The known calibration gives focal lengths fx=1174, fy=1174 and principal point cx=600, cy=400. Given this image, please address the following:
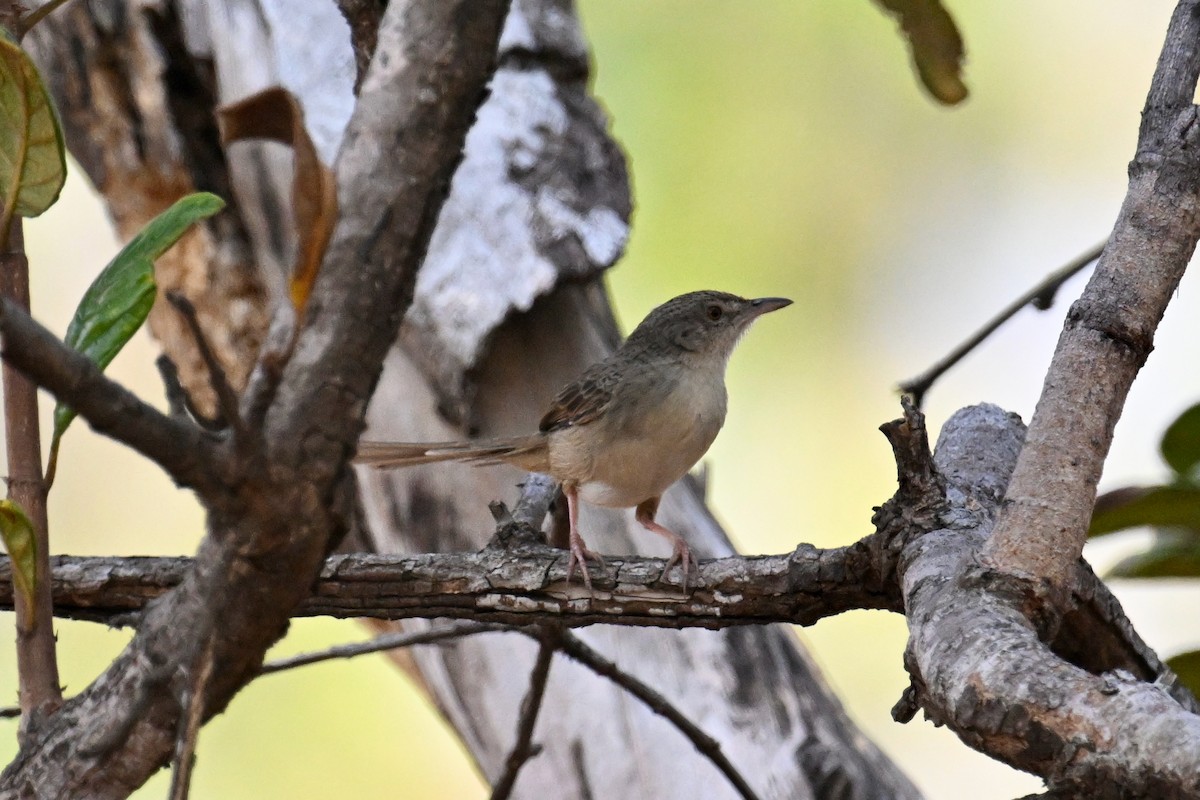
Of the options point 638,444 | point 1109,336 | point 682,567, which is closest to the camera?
point 1109,336

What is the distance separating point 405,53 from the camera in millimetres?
1450

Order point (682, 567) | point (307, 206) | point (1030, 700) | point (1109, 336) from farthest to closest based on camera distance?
point (682, 567) → point (1109, 336) → point (1030, 700) → point (307, 206)

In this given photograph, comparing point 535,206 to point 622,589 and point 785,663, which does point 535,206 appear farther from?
point 622,589

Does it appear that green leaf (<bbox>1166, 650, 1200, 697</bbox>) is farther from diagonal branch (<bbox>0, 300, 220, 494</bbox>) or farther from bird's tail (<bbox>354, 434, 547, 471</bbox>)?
diagonal branch (<bbox>0, 300, 220, 494</bbox>)

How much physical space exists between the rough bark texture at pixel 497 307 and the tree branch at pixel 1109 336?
1893mm

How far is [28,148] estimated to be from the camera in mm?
1740

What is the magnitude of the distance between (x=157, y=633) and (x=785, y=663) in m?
2.61

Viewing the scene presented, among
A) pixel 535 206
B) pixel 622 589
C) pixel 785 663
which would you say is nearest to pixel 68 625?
pixel 535 206

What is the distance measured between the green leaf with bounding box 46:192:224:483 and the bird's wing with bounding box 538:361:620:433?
7.03ft

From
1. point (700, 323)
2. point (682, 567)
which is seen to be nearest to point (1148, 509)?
point (682, 567)

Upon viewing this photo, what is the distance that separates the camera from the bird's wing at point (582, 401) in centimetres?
391

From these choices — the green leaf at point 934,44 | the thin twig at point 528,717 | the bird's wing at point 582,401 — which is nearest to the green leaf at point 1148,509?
the green leaf at point 934,44

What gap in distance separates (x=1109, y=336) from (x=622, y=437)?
→ 6.62 ft

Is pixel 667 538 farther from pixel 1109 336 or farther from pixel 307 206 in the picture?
pixel 307 206
